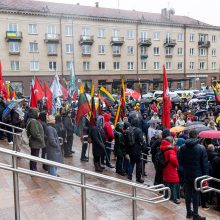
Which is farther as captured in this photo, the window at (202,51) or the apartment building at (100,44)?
the window at (202,51)

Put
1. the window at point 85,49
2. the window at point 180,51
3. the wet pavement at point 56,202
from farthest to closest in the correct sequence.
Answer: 1. the window at point 180,51
2. the window at point 85,49
3. the wet pavement at point 56,202

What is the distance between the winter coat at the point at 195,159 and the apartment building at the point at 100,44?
3498 centimetres

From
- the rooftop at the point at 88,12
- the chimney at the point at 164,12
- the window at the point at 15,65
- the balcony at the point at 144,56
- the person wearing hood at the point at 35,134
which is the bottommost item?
the person wearing hood at the point at 35,134

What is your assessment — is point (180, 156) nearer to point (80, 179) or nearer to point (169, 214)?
point (169, 214)

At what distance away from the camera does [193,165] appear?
19.9 ft

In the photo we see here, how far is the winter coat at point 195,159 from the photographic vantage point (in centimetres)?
A: 600

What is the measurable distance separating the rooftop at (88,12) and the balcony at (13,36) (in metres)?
2.96

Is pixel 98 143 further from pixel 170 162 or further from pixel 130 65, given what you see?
pixel 130 65

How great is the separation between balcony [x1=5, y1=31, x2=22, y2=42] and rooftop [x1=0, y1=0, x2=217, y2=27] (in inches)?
116

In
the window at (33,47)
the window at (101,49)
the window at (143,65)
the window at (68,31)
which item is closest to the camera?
the window at (33,47)

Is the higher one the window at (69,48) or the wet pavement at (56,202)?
the window at (69,48)

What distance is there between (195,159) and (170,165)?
788 mm

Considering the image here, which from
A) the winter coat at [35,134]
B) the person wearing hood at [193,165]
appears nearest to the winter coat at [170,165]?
the person wearing hood at [193,165]

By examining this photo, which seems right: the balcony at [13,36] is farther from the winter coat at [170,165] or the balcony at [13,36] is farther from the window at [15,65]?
the winter coat at [170,165]
